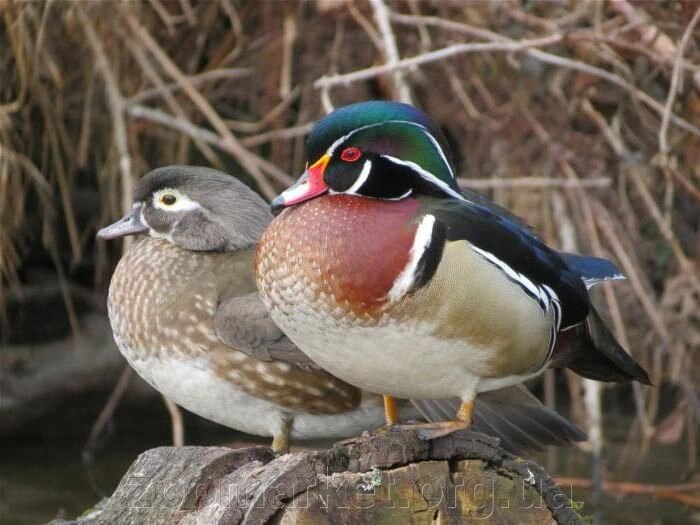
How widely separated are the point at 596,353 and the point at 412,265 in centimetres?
57

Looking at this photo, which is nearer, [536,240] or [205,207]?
[536,240]

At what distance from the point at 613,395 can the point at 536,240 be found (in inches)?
135

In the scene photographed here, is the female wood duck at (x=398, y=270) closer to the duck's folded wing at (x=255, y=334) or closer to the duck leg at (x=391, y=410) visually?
the duck leg at (x=391, y=410)

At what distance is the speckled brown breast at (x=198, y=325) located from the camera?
276 cm

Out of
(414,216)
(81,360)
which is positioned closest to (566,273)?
(414,216)

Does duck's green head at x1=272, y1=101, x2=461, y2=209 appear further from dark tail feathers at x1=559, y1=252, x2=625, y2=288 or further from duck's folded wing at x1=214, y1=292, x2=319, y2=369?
duck's folded wing at x1=214, y1=292, x2=319, y2=369

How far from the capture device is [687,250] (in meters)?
4.81

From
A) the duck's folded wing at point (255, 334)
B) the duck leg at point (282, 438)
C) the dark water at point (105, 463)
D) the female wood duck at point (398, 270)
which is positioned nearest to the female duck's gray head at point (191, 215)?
the duck's folded wing at point (255, 334)

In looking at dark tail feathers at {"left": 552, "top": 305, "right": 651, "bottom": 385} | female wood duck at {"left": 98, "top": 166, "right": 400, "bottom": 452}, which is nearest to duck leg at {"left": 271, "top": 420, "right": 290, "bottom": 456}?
female wood duck at {"left": 98, "top": 166, "right": 400, "bottom": 452}

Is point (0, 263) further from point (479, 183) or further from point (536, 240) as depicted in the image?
point (536, 240)

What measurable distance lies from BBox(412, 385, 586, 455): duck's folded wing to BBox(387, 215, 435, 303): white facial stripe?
610mm

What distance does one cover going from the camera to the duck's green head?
217 cm

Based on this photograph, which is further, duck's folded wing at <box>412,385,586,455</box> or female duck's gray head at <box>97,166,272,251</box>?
female duck's gray head at <box>97,166,272,251</box>

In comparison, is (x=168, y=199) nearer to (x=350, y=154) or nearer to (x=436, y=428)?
(x=350, y=154)
